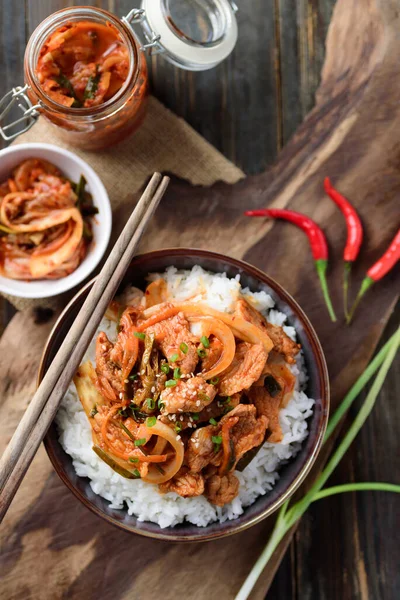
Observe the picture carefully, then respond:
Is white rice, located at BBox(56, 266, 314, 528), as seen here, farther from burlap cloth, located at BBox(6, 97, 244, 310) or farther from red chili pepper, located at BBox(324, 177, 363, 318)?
burlap cloth, located at BBox(6, 97, 244, 310)

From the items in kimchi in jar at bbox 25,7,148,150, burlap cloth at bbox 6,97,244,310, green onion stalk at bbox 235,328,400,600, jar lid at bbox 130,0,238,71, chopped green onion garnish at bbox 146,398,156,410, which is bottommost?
green onion stalk at bbox 235,328,400,600

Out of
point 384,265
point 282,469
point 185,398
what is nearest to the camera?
point 185,398

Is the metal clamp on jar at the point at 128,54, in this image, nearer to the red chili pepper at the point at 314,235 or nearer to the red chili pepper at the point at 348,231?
the red chili pepper at the point at 314,235

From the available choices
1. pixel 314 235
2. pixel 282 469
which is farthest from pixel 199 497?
pixel 314 235

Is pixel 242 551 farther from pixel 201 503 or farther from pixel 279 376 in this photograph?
pixel 279 376

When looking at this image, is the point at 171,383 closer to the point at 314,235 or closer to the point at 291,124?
the point at 314,235

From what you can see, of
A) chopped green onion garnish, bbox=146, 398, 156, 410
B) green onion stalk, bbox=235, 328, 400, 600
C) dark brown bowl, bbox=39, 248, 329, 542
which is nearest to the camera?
chopped green onion garnish, bbox=146, 398, 156, 410

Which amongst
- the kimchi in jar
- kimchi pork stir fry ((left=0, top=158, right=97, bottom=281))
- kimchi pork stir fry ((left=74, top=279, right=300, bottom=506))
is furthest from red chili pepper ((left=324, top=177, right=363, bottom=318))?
kimchi pork stir fry ((left=0, top=158, right=97, bottom=281))
